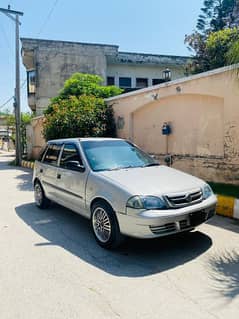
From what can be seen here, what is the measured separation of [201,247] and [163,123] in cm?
655

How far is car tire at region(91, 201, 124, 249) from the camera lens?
14.4ft

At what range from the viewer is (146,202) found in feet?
13.5

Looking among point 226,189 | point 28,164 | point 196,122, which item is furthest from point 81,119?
point 28,164

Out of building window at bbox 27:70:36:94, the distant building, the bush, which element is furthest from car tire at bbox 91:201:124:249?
building window at bbox 27:70:36:94

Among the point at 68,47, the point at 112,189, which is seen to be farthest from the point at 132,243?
the point at 68,47

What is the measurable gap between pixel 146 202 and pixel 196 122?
18.9 feet

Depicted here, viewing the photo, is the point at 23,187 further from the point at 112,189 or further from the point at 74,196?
the point at 112,189

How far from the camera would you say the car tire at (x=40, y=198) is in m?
7.13

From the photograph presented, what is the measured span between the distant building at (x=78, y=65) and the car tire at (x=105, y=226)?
831 inches

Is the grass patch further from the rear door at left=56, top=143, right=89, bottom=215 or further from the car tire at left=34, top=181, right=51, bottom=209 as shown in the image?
the car tire at left=34, top=181, right=51, bottom=209

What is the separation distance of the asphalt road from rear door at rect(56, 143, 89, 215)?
21.2 inches

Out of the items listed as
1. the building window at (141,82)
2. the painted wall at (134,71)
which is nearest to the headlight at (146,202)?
the painted wall at (134,71)

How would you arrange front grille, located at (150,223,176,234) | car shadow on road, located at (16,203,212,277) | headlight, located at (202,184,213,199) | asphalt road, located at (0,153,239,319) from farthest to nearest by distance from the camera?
headlight, located at (202,184,213,199)
front grille, located at (150,223,176,234)
car shadow on road, located at (16,203,212,277)
asphalt road, located at (0,153,239,319)

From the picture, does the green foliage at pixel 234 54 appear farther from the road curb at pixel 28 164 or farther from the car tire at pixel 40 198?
the road curb at pixel 28 164
